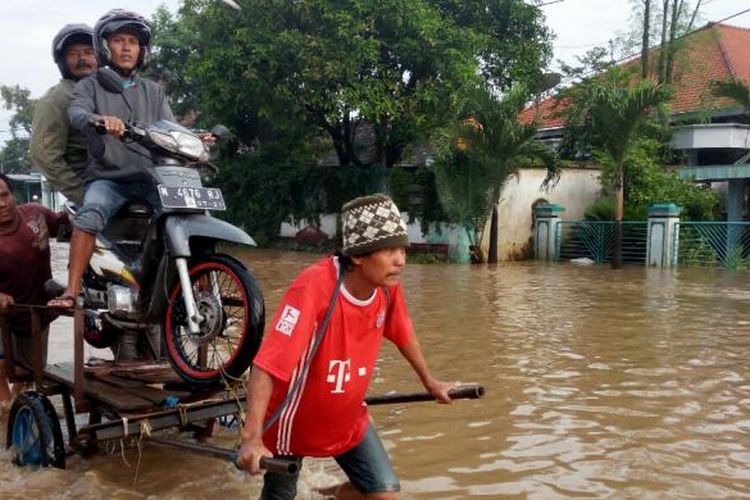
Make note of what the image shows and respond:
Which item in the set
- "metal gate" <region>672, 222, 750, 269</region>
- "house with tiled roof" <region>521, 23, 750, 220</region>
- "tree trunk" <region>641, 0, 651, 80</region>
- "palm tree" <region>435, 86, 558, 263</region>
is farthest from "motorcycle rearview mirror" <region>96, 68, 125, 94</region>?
"tree trunk" <region>641, 0, 651, 80</region>

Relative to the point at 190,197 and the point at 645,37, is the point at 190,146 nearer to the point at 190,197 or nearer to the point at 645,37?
the point at 190,197

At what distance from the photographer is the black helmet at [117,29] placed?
4.63 metres

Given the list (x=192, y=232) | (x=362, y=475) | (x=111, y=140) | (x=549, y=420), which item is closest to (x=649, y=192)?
(x=549, y=420)

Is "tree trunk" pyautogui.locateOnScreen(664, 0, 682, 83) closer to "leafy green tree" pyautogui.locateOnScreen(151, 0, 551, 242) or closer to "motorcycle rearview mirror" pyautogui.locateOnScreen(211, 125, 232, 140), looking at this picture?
"leafy green tree" pyautogui.locateOnScreen(151, 0, 551, 242)

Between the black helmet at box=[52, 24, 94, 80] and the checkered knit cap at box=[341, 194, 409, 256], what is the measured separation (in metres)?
3.26

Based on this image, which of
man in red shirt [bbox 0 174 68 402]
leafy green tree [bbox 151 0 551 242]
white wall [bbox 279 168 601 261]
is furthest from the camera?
white wall [bbox 279 168 601 261]

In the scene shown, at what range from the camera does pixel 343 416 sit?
298 centimetres

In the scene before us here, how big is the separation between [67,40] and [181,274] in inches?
84.3

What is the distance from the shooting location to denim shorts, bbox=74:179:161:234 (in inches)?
174

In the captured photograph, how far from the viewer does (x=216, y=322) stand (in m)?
4.17

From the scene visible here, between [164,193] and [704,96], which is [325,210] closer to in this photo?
[704,96]

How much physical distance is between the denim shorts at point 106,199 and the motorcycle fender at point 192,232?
0.97 feet

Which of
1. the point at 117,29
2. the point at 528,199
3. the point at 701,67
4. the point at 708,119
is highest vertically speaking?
the point at 701,67

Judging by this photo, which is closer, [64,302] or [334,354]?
[334,354]
